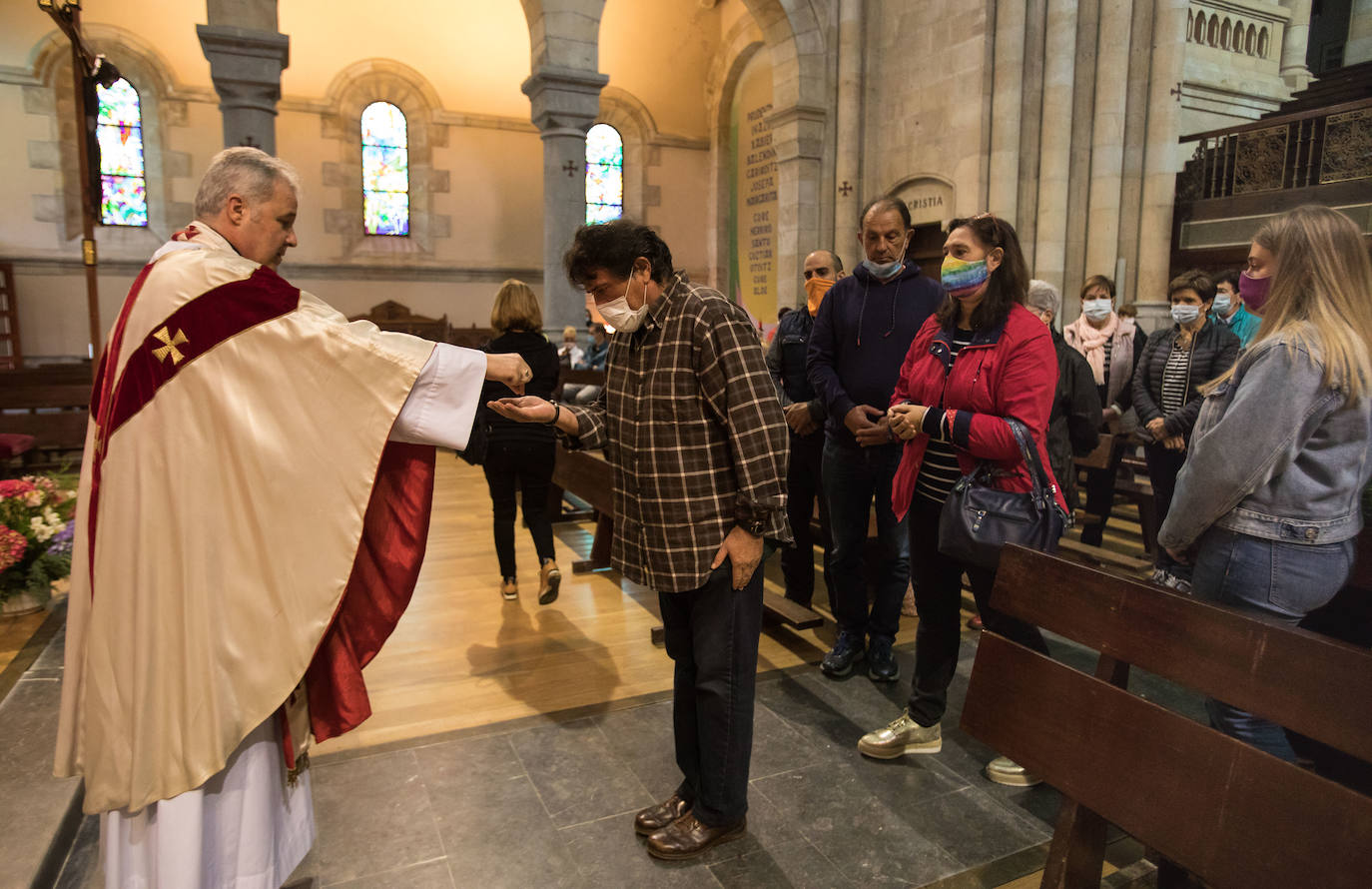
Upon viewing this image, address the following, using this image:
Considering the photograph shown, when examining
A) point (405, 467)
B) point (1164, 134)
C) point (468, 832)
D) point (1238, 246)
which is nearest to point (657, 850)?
point (468, 832)

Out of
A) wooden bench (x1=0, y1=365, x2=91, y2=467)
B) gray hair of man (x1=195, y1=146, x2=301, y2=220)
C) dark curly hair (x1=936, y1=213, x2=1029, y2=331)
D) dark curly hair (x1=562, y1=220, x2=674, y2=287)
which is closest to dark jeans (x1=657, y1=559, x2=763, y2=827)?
dark curly hair (x1=562, y1=220, x2=674, y2=287)

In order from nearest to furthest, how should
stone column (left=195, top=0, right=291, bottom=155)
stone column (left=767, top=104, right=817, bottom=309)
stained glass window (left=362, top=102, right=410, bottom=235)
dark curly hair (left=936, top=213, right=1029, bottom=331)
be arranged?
dark curly hair (left=936, top=213, right=1029, bottom=331), stone column (left=195, top=0, right=291, bottom=155), stone column (left=767, top=104, right=817, bottom=309), stained glass window (left=362, top=102, right=410, bottom=235)

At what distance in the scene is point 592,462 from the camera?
14.9ft

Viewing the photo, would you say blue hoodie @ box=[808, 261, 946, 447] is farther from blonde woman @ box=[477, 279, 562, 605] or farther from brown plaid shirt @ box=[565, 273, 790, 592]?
blonde woman @ box=[477, 279, 562, 605]

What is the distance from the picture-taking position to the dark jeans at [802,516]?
154 inches

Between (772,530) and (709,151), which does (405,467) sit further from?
(709,151)

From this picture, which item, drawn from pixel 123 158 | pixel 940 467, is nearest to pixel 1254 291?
pixel 940 467

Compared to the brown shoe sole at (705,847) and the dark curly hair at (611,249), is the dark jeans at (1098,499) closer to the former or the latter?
the brown shoe sole at (705,847)

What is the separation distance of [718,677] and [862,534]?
1.36 m

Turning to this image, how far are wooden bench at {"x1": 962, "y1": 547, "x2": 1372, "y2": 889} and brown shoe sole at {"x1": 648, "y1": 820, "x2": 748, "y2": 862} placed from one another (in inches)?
26.6

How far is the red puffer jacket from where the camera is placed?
232 centimetres

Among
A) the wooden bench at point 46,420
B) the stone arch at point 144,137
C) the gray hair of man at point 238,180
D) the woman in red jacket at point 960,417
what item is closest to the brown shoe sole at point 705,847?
the woman in red jacket at point 960,417

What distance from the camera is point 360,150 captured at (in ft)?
44.2

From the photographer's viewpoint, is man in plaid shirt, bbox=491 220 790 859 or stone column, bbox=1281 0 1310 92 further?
stone column, bbox=1281 0 1310 92
